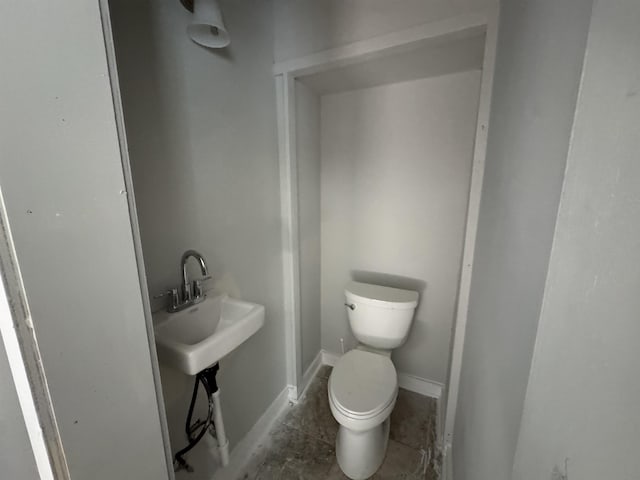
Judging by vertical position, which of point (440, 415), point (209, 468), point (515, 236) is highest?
point (515, 236)

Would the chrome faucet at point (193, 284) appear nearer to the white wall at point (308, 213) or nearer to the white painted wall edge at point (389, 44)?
the white wall at point (308, 213)

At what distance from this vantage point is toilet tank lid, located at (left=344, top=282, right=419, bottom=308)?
1493 mm

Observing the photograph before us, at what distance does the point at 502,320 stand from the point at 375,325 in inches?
40.1

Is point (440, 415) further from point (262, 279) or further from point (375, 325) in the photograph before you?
point (262, 279)

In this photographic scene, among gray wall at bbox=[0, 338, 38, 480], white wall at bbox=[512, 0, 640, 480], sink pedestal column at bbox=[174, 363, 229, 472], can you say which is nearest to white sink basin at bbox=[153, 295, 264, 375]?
sink pedestal column at bbox=[174, 363, 229, 472]

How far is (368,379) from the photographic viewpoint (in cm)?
135

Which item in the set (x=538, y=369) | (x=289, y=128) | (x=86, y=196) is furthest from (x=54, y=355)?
(x=289, y=128)

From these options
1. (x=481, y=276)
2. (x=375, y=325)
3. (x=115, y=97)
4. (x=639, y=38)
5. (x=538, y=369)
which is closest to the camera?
(x=639, y=38)

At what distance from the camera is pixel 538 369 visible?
0.37m

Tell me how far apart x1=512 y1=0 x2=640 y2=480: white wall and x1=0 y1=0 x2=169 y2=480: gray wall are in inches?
28.0

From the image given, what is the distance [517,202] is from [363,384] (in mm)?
1131

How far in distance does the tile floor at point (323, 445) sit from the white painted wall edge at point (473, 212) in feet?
0.61

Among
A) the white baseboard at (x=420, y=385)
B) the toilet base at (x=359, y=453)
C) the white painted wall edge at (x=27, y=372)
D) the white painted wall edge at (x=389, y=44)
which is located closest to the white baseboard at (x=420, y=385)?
the white baseboard at (x=420, y=385)

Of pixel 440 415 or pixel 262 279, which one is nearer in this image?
pixel 262 279
